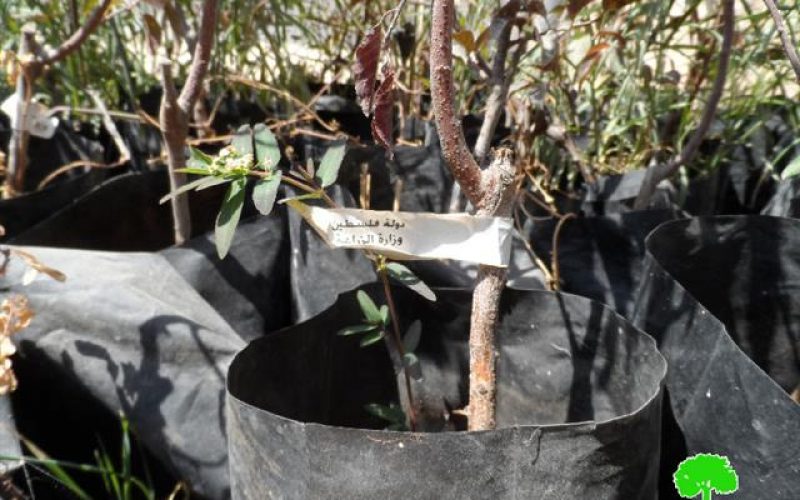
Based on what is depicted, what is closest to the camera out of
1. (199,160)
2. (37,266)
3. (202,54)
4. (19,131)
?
(199,160)

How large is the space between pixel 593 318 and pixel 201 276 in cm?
53

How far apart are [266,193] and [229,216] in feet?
0.18

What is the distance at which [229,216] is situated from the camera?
0.75m

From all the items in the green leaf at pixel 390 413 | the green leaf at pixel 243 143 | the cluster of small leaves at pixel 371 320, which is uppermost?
the green leaf at pixel 243 143

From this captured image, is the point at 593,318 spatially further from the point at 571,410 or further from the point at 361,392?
the point at 361,392

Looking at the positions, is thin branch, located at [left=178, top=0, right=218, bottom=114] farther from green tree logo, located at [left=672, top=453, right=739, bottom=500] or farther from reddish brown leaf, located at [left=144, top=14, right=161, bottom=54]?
green tree logo, located at [left=672, top=453, right=739, bottom=500]

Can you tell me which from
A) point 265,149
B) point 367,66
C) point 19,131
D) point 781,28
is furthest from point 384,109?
point 19,131

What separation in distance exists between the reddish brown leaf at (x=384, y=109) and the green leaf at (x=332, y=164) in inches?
3.9

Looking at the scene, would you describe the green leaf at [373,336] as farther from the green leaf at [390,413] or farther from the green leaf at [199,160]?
the green leaf at [199,160]

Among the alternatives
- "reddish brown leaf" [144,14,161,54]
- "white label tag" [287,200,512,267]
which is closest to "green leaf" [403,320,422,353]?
"white label tag" [287,200,512,267]

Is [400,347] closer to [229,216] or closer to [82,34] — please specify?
[229,216]

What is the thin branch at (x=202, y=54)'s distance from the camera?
104 cm

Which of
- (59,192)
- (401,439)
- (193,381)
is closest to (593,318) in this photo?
(401,439)

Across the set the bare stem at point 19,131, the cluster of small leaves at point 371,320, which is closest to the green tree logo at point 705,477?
the cluster of small leaves at point 371,320
